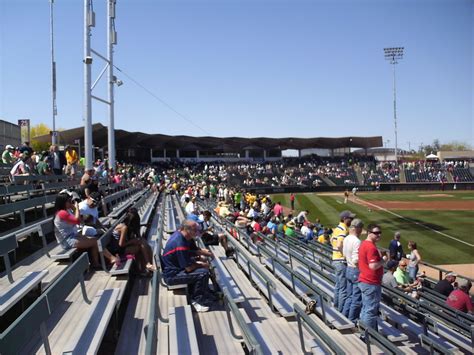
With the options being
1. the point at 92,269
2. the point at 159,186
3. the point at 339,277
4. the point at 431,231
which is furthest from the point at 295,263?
the point at 159,186

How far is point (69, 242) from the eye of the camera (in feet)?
21.2

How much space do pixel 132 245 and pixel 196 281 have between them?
165cm

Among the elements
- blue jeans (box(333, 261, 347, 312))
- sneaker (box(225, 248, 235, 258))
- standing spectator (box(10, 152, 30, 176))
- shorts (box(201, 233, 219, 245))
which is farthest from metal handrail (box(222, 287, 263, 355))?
standing spectator (box(10, 152, 30, 176))

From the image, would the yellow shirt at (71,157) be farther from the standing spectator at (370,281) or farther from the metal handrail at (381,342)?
the metal handrail at (381,342)

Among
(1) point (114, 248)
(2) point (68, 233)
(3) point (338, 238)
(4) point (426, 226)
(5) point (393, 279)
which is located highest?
(2) point (68, 233)

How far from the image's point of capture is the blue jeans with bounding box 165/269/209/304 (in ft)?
17.7

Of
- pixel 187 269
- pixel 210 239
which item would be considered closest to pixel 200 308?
pixel 187 269

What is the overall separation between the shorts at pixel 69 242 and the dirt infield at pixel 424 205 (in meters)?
31.5

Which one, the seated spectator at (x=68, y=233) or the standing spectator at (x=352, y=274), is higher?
the seated spectator at (x=68, y=233)

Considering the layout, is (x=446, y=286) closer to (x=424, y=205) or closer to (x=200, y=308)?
(x=200, y=308)

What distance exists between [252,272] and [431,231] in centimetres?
1902

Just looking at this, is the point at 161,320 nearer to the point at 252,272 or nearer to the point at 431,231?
the point at 252,272

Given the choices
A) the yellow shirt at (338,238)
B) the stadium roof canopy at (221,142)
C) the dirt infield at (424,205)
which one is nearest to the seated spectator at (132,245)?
the yellow shirt at (338,238)

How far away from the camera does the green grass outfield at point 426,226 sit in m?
17.9
